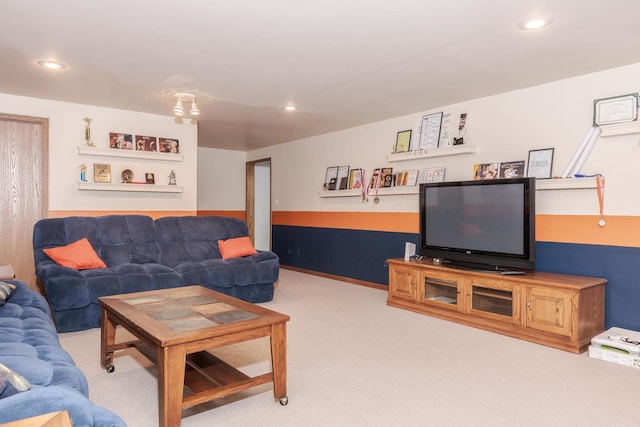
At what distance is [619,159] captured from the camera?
11.1 feet

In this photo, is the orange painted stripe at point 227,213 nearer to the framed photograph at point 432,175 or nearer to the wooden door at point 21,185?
the wooden door at point 21,185

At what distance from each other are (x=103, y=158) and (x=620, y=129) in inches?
205

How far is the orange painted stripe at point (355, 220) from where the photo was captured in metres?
5.24

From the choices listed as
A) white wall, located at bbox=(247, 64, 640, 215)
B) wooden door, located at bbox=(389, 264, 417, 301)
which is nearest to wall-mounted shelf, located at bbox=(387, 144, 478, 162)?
white wall, located at bbox=(247, 64, 640, 215)

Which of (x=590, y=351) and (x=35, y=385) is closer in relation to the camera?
(x=35, y=385)

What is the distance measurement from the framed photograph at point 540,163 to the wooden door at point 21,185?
5.03 meters

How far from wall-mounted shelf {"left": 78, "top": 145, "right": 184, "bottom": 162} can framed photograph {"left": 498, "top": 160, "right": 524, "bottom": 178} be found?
385 centimetres

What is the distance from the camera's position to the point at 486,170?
169 inches

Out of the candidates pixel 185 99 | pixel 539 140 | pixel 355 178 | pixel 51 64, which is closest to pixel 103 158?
pixel 185 99

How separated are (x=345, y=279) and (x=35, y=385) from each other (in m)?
4.88

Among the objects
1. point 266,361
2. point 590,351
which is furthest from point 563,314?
point 266,361

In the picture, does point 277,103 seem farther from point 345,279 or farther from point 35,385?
point 35,385

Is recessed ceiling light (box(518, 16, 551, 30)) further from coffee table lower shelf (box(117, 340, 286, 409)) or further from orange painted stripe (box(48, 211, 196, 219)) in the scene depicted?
orange painted stripe (box(48, 211, 196, 219))

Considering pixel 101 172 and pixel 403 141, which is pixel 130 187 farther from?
pixel 403 141
